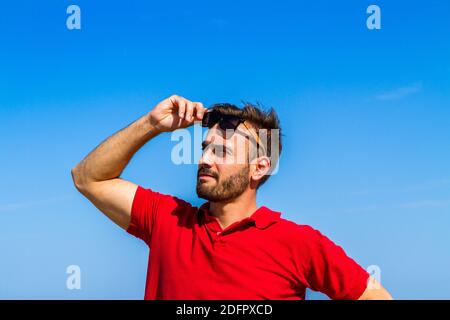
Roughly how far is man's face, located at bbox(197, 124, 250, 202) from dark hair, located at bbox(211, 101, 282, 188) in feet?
0.74

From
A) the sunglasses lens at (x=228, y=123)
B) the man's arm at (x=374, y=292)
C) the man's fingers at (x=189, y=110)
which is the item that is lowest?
→ the man's arm at (x=374, y=292)

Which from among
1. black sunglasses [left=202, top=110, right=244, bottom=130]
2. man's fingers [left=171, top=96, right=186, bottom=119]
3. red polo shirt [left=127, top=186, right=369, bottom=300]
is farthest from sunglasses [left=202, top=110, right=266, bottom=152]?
red polo shirt [left=127, top=186, right=369, bottom=300]

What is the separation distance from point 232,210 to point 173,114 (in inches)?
42.7

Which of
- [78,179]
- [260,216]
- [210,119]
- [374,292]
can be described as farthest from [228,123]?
[374,292]

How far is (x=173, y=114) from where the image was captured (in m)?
5.53

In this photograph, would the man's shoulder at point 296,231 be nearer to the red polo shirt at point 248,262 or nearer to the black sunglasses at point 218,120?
the red polo shirt at point 248,262

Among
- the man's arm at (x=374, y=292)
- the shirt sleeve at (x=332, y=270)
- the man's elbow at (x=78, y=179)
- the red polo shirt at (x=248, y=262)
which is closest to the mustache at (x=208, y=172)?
the red polo shirt at (x=248, y=262)

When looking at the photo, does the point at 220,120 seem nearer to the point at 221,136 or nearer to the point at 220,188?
the point at 221,136

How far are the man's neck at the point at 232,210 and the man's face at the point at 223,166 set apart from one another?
83 mm

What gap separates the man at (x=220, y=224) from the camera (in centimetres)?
501
